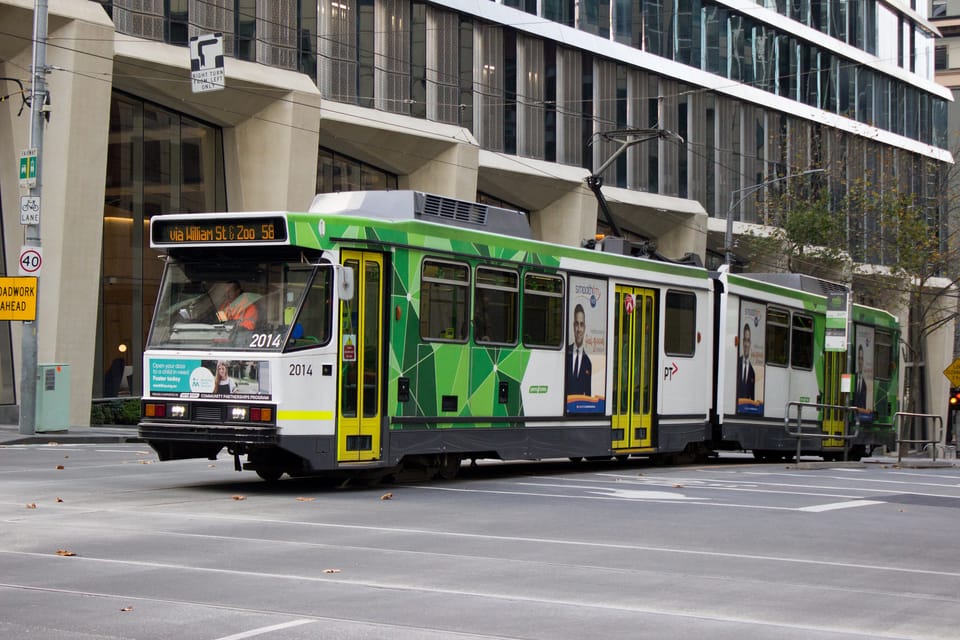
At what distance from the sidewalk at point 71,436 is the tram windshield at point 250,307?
9891 mm

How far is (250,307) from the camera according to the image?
47.8 ft

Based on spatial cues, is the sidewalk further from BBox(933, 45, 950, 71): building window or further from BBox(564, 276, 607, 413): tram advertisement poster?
BBox(933, 45, 950, 71): building window

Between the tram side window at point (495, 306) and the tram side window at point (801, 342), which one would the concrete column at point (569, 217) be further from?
the tram side window at point (495, 306)

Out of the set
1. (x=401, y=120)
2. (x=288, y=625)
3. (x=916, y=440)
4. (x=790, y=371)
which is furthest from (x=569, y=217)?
(x=288, y=625)

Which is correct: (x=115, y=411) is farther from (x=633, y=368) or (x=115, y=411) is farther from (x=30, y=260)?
(x=633, y=368)

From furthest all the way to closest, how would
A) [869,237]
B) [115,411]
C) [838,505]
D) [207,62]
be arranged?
[869,237]
[115,411]
[207,62]
[838,505]

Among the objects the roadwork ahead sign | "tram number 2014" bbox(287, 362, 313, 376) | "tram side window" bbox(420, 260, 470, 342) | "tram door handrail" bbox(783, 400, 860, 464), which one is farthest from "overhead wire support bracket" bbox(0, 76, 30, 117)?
"tram number 2014" bbox(287, 362, 313, 376)

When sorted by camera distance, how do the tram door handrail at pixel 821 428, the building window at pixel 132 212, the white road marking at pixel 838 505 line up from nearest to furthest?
the white road marking at pixel 838 505, the tram door handrail at pixel 821 428, the building window at pixel 132 212

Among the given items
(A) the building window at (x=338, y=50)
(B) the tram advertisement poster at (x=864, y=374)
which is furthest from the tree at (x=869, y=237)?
(A) the building window at (x=338, y=50)

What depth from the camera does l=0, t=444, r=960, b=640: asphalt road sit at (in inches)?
301

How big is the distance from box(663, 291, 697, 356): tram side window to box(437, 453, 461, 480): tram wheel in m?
5.12

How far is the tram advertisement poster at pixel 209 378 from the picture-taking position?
14.3 meters

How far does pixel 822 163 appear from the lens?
57.6 m

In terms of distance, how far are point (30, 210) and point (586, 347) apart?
12.5 meters
